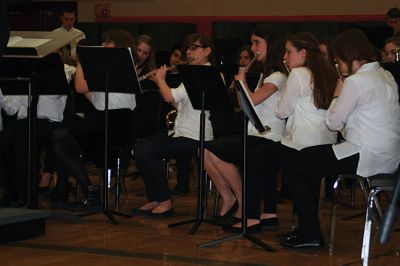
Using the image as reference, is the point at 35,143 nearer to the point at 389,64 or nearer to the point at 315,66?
the point at 315,66

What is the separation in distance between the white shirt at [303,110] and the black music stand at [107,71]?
95 centimetres

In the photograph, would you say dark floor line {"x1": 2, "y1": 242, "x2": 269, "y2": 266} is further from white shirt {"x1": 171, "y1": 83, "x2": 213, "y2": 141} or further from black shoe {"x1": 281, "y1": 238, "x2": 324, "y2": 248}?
white shirt {"x1": 171, "y1": 83, "x2": 213, "y2": 141}

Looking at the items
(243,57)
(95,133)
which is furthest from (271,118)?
(243,57)

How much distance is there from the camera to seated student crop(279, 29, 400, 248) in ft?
15.9

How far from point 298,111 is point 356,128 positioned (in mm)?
591

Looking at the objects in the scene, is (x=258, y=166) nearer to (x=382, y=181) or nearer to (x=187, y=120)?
(x=187, y=120)

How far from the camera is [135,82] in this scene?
568cm

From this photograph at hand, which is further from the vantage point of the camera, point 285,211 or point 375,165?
point 285,211

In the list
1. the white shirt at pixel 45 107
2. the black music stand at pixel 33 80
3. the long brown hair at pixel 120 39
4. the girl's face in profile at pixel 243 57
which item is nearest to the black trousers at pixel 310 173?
the black music stand at pixel 33 80

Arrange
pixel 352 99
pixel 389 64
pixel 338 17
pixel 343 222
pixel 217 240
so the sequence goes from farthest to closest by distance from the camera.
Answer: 1. pixel 338 17
2. pixel 343 222
3. pixel 389 64
4. pixel 217 240
5. pixel 352 99

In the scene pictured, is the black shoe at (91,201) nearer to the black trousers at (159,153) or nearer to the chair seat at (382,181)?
the black trousers at (159,153)

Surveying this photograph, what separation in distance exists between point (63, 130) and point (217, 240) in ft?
5.86

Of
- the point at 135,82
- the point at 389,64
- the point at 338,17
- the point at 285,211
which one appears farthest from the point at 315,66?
the point at 338,17

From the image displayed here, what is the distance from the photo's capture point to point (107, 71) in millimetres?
5754
